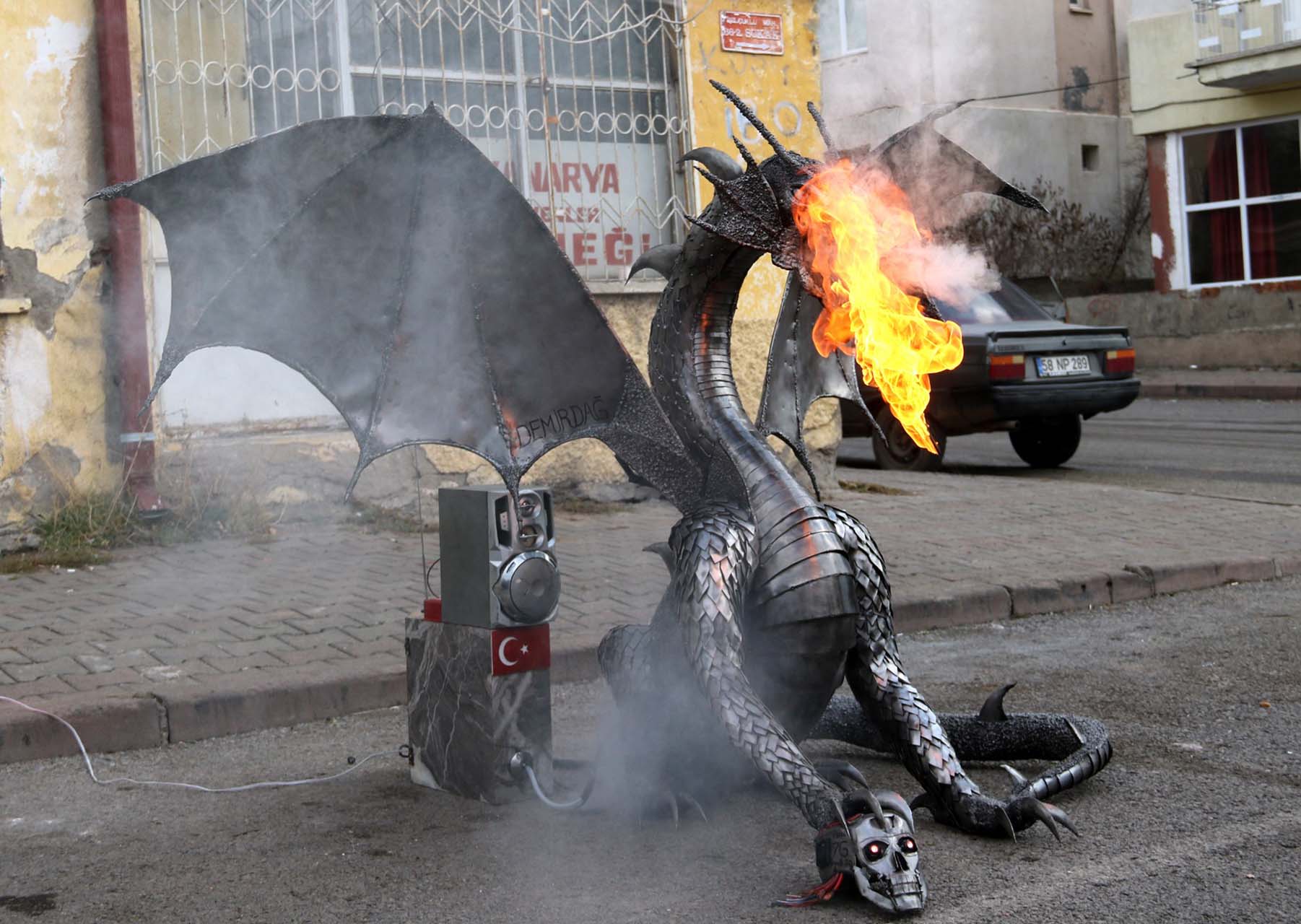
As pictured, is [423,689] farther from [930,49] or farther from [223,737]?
[930,49]

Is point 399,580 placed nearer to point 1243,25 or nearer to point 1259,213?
point 1243,25

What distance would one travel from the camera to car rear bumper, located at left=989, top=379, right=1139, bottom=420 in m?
10.8

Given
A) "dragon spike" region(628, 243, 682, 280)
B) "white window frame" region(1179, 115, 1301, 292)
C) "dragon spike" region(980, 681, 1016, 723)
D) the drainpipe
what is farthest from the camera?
"white window frame" region(1179, 115, 1301, 292)

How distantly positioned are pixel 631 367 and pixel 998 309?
8441 millimetres

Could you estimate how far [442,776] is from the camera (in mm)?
3953

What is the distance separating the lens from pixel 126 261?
7273mm

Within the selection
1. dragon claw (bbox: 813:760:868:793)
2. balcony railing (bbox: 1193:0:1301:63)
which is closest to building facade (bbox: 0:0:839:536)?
dragon claw (bbox: 813:760:868:793)

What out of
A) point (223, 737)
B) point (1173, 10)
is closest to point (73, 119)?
point (223, 737)

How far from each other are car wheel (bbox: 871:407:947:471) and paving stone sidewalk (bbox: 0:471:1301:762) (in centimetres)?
181

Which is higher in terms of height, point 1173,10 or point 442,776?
point 1173,10

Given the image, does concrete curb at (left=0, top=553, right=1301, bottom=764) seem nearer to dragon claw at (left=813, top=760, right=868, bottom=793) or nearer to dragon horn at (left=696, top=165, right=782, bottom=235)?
dragon claw at (left=813, top=760, right=868, bottom=793)

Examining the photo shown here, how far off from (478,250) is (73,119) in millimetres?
4433

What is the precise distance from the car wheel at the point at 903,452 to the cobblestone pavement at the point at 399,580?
200 cm

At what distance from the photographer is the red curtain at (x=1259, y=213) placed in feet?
72.3
